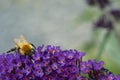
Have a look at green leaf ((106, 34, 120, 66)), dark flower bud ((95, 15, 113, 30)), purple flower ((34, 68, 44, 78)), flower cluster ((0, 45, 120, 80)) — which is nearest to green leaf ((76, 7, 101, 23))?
green leaf ((106, 34, 120, 66))

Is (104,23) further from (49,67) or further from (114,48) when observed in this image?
(49,67)

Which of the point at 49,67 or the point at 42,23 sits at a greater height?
the point at 42,23

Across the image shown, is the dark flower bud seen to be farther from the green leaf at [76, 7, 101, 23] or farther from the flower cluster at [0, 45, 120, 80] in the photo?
the flower cluster at [0, 45, 120, 80]

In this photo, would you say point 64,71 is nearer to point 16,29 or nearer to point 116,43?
point 116,43

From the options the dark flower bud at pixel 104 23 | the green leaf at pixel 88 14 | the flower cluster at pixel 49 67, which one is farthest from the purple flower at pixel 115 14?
the flower cluster at pixel 49 67

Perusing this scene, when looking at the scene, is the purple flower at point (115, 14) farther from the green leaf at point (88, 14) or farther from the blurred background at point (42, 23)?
the blurred background at point (42, 23)

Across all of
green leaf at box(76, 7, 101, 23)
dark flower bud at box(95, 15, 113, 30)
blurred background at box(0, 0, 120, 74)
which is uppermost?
blurred background at box(0, 0, 120, 74)

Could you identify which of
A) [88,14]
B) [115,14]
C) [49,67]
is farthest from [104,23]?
[49,67]

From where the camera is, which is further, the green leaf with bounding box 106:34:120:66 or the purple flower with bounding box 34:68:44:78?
the green leaf with bounding box 106:34:120:66
